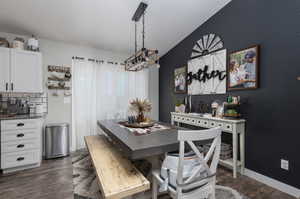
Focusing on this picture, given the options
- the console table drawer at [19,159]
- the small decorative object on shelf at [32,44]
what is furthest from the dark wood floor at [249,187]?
the small decorative object on shelf at [32,44]

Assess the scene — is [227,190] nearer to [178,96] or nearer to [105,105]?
[178,96]

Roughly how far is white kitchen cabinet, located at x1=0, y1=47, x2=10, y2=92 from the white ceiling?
1.86ft

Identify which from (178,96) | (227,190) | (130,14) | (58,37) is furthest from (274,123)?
(58,37)

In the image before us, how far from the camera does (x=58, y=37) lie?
299 cm

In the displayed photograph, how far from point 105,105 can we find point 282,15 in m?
3.64

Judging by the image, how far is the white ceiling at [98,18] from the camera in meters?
2.28

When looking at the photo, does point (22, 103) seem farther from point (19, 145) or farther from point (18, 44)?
point (18, 44)

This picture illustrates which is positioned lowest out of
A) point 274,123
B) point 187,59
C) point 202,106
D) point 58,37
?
point 274,123

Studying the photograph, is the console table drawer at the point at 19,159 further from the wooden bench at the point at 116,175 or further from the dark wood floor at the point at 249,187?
the dark wood floor at the point at 249,187

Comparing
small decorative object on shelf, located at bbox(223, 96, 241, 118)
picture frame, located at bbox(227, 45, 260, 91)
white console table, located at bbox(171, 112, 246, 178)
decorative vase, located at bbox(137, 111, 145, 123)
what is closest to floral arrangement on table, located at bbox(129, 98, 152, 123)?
decorative vase, located at bbox(137, 111, 145, 123)

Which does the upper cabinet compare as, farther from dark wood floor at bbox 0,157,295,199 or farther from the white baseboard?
the white baseboard

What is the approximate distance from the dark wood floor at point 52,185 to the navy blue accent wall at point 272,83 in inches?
11.5

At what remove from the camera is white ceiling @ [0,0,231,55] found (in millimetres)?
2277

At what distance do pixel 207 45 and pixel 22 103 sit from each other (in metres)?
3.91
